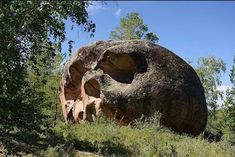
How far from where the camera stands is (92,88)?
25.7 metres

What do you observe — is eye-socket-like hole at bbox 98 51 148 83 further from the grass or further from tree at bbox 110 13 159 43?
tree at bbox 110 13 159 43

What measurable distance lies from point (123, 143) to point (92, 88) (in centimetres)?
940

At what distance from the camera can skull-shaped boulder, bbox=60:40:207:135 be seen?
2302 cm

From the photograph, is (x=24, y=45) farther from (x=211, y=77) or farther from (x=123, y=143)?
(x=211, y=77)

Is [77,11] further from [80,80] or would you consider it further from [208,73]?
[208,73]

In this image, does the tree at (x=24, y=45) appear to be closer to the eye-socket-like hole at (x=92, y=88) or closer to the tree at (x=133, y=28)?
the eye-socket-like hole at (x=92, y=88)

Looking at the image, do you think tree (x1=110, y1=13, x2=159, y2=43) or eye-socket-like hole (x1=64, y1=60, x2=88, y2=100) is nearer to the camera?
eye-socket-like hole (x1=64, y1=60, x2=88, y2=100)

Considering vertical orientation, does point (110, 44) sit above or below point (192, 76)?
above

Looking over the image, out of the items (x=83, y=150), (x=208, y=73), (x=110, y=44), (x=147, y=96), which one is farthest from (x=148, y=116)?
(x=208, y=73)

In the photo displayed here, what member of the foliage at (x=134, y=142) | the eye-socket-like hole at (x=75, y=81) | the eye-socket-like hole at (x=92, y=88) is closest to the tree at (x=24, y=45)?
the foliage at (x=134, y=142)

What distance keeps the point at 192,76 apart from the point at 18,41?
14.7 metres

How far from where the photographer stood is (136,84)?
76.5ft

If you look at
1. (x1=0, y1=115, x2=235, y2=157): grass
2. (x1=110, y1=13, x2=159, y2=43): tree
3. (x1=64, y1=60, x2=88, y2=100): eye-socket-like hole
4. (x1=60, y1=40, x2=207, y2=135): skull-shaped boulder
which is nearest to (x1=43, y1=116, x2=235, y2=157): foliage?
(x1=0, y1=115, x2=235, y2=157): grass

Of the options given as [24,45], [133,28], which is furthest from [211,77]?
[24,45]
